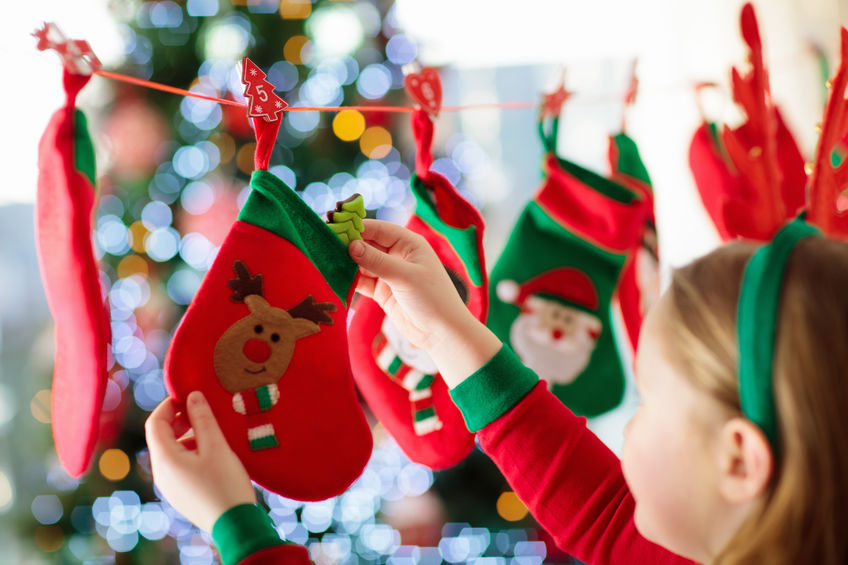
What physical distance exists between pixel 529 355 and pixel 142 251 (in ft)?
3.74

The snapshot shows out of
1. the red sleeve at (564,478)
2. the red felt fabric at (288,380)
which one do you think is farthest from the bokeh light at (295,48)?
the red sleeve at (564,478)

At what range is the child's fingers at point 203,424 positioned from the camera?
Result: 25.3 inches

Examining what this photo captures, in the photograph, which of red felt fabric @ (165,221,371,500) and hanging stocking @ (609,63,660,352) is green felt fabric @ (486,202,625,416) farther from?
red felt fabric @ (165,221,371,500)

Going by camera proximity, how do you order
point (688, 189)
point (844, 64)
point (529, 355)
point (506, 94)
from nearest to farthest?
point (844, 64)
point (529, 355)
point (688, 189)
point (506, 94)

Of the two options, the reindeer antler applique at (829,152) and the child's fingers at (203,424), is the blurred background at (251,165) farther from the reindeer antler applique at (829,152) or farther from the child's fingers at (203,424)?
the child's fingers at (203,424)

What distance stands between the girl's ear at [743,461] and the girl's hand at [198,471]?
1.39 ft

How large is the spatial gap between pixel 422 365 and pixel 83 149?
512 mm

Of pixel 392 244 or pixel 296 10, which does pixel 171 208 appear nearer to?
pixel 296 10

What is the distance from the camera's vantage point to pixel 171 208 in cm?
179

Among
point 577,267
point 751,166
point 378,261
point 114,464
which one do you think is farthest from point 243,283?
point 114,464

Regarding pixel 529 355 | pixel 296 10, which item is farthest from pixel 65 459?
pixel 296 10

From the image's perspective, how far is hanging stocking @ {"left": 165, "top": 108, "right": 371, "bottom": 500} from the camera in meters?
0.70

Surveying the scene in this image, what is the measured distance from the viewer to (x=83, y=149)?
71 cm

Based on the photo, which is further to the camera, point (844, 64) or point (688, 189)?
point (688, 189)
